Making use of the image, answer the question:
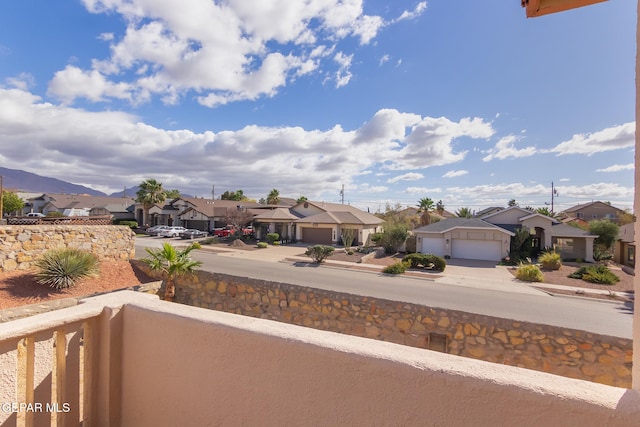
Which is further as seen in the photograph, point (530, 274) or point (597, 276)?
point (530, 274)

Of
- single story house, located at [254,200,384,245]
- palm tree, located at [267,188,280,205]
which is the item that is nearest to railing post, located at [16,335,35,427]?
single story house, located at [254,200,384,245]

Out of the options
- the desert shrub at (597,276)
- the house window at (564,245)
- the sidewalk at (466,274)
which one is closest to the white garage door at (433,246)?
the sidewalk at (466,274)

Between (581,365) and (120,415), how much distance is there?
7.44 meters

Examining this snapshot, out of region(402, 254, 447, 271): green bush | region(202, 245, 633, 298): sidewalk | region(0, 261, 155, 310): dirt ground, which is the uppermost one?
region(0, 261, 155, 310): dirt ground

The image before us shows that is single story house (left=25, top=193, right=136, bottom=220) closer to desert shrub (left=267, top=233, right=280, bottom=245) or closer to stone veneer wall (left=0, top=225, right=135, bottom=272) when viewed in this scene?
desert shrub (left=267, top=233, right=280, bottom=245)

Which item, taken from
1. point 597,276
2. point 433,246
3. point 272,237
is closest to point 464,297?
point 597,276

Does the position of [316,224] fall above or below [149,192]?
below

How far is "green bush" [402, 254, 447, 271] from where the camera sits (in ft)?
66.3

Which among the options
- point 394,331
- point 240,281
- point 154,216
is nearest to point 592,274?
point 394,331

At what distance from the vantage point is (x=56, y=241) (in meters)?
12.4

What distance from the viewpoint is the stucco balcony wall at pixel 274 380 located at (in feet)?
4.66

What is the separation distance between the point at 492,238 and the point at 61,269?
86.6 feet

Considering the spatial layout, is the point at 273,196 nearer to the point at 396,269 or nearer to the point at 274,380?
the point at 396,269

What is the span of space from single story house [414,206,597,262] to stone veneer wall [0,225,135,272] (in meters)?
21.4
